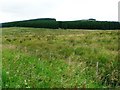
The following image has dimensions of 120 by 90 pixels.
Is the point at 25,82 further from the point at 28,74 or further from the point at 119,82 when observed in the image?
the point at 119,82

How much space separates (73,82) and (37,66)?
3438 mm

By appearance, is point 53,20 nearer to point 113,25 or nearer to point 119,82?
point 113,25

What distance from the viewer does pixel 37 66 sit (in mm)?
15750

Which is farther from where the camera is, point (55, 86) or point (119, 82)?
point (119, 82)

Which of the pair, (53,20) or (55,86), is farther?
(53,20)

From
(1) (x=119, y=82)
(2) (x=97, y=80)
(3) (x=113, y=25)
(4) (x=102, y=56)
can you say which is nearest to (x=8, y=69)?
(2) (x=97, y=80)

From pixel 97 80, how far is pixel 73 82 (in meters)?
2.11

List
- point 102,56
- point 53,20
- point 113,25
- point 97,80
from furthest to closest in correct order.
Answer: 1. point 53,20
2. point 113,25
3. point 102,56
4. point 97,80

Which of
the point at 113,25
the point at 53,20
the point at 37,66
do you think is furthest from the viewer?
the point at 53,20

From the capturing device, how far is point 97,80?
570 inches

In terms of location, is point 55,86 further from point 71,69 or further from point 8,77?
point 71,69

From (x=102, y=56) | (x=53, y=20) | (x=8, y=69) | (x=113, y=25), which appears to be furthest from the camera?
(x=53, y=20)

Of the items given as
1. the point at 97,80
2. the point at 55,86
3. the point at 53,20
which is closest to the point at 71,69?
the point at 97,80

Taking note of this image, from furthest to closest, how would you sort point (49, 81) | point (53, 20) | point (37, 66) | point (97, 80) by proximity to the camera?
point (53, 20) < point (37, 66) < point (97, 80) < point (49, 81)
